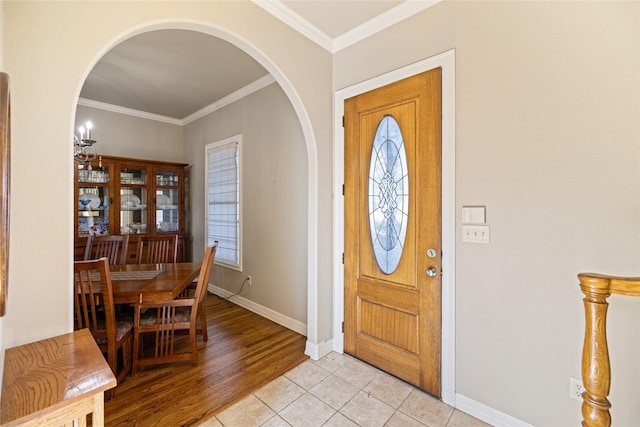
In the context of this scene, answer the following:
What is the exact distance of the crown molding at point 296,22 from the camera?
2.05m

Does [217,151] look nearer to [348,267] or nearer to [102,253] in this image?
[102,253]

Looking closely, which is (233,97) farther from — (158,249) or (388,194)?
(388,194)

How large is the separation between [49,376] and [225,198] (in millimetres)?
3138

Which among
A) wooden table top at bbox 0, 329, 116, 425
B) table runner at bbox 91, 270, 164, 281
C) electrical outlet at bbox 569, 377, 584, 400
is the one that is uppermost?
wooden table top at bbox 0, 329, 116, 425

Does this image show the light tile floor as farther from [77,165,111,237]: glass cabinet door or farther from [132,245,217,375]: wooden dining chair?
[77,165,111,237]: glass cabinet door

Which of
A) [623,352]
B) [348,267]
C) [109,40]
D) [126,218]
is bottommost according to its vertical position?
[623,352]

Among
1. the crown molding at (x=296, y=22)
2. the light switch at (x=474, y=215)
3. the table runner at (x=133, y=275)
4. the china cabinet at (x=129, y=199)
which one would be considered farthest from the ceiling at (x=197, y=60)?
the table runner at (x=133, y=275)

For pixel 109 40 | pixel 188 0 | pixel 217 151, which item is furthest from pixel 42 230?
pixel 217 151

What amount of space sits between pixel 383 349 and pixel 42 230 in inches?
86.5

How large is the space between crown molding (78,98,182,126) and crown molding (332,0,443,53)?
3.31 meters

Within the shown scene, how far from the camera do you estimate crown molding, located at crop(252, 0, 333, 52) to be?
2.05m

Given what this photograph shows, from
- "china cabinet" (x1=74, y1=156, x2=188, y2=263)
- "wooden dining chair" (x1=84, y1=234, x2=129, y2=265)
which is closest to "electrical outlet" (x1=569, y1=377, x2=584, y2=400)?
"wooden dining chair" (x1=84, y1=234, x2=129, y2=265)

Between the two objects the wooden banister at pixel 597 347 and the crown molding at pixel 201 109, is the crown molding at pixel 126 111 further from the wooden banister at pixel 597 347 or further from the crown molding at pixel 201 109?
the wooden banister at pixel 597 347

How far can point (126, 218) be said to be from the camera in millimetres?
3980
